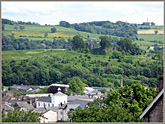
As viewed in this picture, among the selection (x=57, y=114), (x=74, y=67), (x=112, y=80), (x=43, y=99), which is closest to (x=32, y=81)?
(x=74, y=67)

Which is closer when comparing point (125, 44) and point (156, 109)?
point (156, 109)

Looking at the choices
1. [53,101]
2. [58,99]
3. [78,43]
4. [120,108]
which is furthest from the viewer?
[78,43]

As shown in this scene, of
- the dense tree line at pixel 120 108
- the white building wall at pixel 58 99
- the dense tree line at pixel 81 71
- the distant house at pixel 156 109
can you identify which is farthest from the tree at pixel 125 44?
the distant house at pixel 156 109

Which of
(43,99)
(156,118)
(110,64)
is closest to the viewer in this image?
(156,118)

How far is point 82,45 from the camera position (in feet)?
619

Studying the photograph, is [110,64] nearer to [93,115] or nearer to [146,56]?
[146,56]

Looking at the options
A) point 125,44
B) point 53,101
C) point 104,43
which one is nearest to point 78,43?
point 104,43

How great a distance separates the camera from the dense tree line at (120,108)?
22.8 m

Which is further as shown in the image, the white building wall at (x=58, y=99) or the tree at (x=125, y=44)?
the tree at (x=125, y=44)

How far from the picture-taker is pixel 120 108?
23953 millimetres

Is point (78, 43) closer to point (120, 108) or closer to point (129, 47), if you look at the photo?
point (129, 47)

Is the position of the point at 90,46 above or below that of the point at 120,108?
below

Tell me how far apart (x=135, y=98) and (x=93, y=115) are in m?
5.03

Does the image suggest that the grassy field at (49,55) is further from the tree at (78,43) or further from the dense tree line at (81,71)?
the tree at (78,43)
